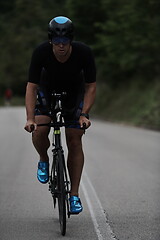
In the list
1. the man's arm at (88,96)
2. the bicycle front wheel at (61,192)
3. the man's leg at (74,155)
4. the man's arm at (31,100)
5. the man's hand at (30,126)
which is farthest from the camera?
the man's leg at (74,155)

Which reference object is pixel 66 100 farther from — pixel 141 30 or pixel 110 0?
pixel 110 0

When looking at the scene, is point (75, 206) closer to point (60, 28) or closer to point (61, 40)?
point (61, 40)

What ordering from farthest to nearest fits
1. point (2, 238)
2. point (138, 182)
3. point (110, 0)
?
point (110, 0), point (138, 182), point (2, 238)

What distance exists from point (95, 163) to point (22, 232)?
6310 millimetres

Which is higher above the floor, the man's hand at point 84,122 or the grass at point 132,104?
the man's hand at point 84,122

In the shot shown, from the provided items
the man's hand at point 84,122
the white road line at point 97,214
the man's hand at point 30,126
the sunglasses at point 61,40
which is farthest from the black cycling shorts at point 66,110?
the white road line at point 97,214

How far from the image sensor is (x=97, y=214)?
6902mm

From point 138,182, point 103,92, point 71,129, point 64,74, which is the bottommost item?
point 103,92

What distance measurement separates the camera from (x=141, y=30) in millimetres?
27859

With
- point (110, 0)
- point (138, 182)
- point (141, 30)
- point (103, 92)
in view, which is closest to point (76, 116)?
point (138, 182)

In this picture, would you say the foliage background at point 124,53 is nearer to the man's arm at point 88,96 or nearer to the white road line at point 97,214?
the white road line at point 97,214

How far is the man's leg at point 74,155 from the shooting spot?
20.2ft

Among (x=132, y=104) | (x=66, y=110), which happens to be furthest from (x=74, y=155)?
(x=132, y=104)

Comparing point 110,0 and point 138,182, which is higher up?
point 110,0
